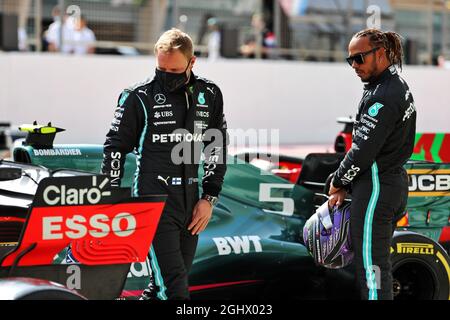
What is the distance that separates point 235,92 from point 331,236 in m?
9.72

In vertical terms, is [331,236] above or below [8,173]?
below

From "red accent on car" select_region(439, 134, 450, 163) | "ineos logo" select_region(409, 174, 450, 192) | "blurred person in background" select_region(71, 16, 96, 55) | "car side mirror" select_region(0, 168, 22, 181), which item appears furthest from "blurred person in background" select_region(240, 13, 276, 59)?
"car side mirror" select_region(0, 168, 22, 181)

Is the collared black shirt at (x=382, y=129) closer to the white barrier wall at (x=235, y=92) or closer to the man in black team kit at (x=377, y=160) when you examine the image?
the man in black team kit at (x=377, y=160)

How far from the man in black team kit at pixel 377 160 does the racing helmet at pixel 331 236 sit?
0.10m

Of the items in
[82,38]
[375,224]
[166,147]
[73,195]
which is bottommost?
[375,224]

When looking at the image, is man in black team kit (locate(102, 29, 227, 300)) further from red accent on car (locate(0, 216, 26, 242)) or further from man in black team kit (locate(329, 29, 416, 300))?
man in black team kit (locate(329, 29, 416, 300))

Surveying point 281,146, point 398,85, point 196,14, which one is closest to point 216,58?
point 196,14

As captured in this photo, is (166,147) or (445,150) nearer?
(166,147)

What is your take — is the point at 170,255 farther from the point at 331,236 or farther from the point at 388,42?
the point at 388,42

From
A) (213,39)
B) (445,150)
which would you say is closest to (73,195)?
(445,150)

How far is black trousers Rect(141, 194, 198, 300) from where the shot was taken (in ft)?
12.6

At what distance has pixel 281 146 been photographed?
14172mm

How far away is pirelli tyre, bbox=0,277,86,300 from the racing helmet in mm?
1595

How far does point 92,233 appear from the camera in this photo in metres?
3.47
